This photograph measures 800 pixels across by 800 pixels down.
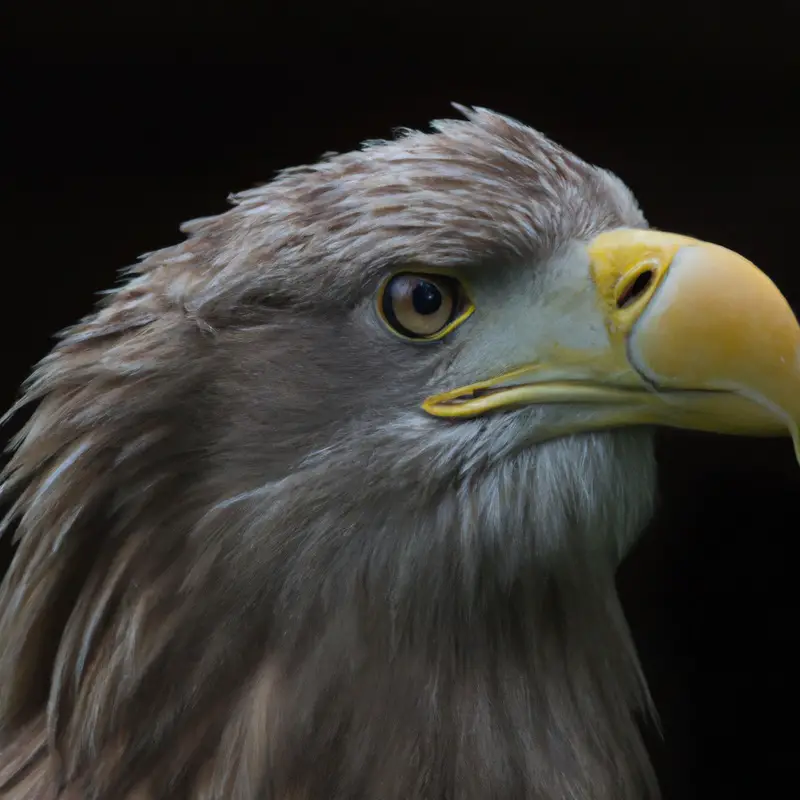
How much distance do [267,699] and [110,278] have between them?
1103 mm

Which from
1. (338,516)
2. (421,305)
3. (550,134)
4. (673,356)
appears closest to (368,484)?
(338,516)

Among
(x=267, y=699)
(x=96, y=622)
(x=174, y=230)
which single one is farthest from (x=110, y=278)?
(x=267, y=699)

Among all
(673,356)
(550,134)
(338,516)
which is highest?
(550,134)

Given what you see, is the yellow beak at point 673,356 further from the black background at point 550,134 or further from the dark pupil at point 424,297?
the black background at point 550,134

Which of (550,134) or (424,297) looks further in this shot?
(550,134)

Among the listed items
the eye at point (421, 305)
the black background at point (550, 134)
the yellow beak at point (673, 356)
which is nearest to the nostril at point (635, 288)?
the yellow beak at point (673, 356)

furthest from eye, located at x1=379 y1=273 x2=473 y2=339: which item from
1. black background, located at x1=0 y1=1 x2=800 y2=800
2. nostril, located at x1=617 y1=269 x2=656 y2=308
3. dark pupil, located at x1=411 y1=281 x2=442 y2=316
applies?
black background, located at x1=0 y1=1 x2=800 y2=800

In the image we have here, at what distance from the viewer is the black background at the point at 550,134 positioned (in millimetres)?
1481

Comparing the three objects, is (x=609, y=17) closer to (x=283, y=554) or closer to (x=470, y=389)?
(x=470, y=389)

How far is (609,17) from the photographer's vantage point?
56.7 inches

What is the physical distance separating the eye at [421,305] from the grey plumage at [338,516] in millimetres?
17

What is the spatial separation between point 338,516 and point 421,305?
232 millimetres

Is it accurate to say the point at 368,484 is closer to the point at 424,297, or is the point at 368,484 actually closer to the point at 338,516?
the point at 338,516

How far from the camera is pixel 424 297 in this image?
0.91 metres
